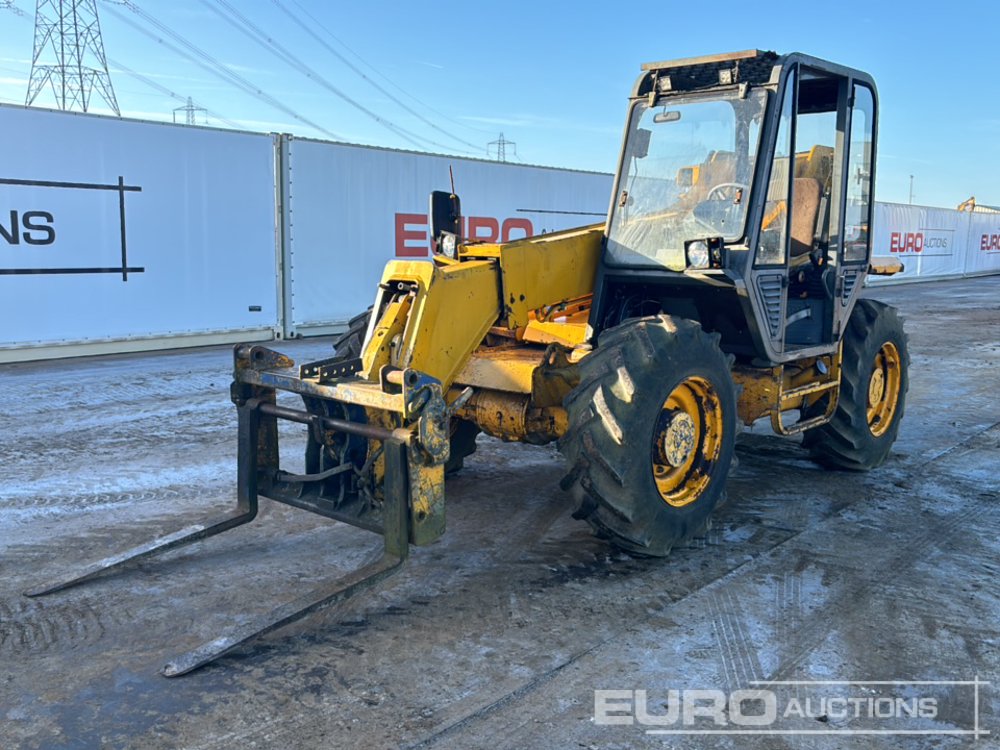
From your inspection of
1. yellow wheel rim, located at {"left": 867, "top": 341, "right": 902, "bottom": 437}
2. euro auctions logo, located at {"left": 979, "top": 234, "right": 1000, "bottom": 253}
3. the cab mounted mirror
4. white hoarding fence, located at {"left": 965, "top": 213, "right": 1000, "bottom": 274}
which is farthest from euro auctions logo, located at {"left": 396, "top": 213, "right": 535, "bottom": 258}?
euro auctions logo, located at {"left": 979, "top": 234, "right": 1000, "bottom": 253}

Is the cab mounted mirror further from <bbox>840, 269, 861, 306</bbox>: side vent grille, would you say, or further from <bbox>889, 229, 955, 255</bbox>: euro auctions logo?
<bbox>889, 229, 955, 255</bbox>: euro auctions logo

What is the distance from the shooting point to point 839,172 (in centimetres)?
579

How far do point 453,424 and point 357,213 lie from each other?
9.12m

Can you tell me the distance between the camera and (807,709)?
10.7 feet

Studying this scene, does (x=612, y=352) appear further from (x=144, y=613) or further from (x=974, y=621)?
(x=144, y=613)

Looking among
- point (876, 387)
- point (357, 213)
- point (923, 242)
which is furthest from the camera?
point (923, 242)

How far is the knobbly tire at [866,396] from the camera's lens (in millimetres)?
6184

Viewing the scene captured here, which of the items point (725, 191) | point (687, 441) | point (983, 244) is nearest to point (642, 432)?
point (687, 441)

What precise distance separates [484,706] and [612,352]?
6.07ft

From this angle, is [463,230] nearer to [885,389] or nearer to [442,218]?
[885,389]

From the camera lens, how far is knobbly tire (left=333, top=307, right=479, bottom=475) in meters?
5.39

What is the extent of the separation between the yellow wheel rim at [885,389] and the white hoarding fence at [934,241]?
2044 cm

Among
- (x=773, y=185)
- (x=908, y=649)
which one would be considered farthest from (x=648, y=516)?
(x=773, y=185)

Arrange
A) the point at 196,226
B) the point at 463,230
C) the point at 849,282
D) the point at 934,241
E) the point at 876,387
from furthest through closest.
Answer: the point at 934,241, the point at 463,230, the point at 196,226, the point at 876,387, the point at 849,282
